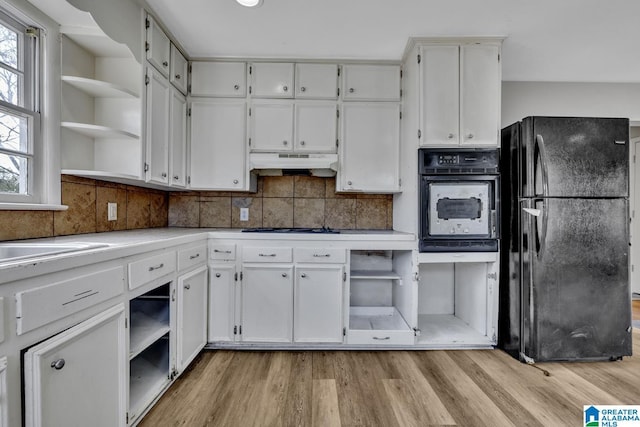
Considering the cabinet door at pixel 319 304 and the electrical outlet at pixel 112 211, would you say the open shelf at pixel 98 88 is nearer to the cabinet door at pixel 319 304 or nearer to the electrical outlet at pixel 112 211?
the electrical outlet at pixel 112 211

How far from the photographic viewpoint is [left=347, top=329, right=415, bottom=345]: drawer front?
7.54 feet

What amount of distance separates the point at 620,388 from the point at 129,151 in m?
3.41

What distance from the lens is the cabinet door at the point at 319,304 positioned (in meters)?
2.28

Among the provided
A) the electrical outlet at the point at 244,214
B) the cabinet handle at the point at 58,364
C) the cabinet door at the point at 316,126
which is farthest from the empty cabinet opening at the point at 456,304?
the cabinet handle at the point at 58,364

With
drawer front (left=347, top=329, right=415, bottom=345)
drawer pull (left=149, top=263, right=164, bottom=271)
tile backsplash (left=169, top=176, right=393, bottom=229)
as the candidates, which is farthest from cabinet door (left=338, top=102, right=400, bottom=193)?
drawer pull (left=149, top=263, right=164, bottom=271)

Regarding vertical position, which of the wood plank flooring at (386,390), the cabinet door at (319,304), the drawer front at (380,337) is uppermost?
the cabinet door at (319,304)

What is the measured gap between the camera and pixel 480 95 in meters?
2.27

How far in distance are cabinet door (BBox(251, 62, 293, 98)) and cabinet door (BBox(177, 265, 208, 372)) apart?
5.00 feet

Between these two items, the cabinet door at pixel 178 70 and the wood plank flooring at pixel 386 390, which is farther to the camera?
the cabinet door at pixel 178 70

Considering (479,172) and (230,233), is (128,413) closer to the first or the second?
A: (230,233)

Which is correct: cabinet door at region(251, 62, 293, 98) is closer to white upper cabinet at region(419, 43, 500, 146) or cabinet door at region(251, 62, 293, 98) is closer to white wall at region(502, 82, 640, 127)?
white upper cabinet at region(419, 43, 500, 146)

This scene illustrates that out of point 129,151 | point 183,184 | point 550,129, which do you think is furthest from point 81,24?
point 550,129

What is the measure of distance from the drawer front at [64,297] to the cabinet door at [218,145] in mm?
1415

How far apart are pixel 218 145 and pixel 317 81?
1015 millimetres
